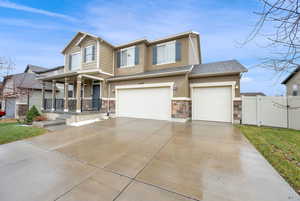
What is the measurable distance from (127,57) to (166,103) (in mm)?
5774

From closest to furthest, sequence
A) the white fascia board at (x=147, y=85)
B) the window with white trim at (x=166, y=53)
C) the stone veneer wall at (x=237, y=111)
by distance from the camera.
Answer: the stone veneer wall at (x=237, y=111) < the white fascia board at (x=147, y=85) < the window with white trim at (x=166, y=53)

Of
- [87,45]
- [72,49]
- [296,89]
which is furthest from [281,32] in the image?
[296,89]

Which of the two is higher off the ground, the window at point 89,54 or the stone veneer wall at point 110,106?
the window at point 89,54

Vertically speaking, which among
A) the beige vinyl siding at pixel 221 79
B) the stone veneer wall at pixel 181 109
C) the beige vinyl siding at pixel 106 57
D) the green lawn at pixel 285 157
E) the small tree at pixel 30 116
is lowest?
the green lawn at pixel 285 157

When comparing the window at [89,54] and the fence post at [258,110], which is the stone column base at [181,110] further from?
the window at [89,54]

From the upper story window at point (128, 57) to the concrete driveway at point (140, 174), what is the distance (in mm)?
8148

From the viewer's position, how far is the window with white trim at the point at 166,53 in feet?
31.3

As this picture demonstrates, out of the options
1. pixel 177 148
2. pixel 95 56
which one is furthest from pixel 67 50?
pixel 177 148


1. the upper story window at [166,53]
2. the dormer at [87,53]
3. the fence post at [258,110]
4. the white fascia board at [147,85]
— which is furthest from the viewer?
the dormer at [87,53]

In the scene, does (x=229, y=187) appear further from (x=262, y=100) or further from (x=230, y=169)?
(x=262, y=100)

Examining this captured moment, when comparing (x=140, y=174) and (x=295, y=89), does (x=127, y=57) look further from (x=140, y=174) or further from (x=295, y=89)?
(x=295, y=89)

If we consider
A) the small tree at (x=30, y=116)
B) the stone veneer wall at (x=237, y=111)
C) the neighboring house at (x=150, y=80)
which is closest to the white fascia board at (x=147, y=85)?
the neighboring house at (x=150, y=80)

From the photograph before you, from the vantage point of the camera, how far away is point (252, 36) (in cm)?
186

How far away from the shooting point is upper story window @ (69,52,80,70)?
36.6 feet
